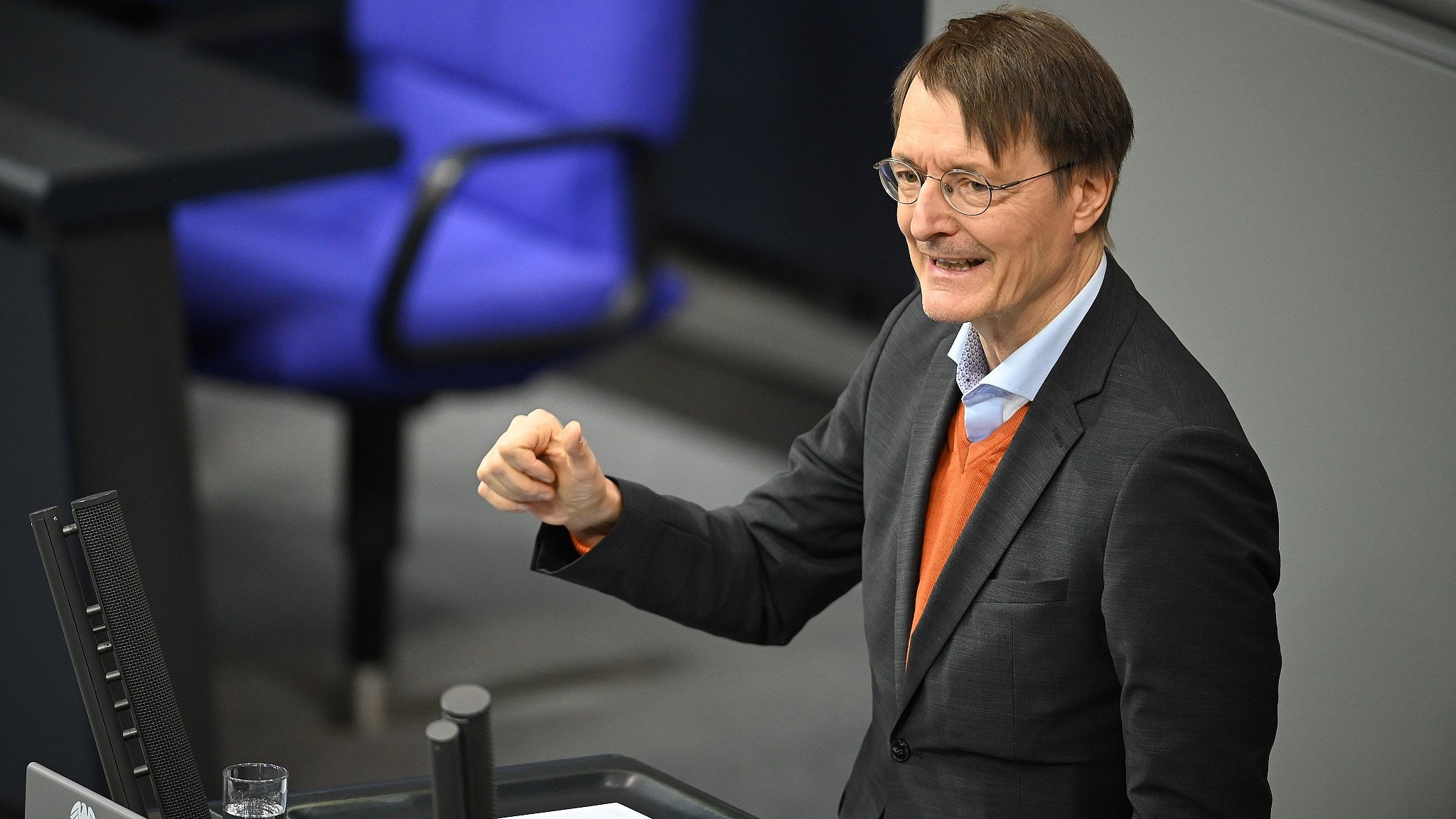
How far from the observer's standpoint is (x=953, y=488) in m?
1.26

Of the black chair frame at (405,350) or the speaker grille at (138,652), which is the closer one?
the speaker grille at (138,652)

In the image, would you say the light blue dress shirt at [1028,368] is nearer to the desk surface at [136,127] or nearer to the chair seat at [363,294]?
the desk surface at [136,127]

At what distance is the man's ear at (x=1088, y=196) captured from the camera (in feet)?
3.77

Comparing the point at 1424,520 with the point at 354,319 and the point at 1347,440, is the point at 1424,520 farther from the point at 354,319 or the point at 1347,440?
the point at 354,319

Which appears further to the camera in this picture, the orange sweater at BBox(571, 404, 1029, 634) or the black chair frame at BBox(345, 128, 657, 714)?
the black chair frame at BBox(345, 128, 657, 714)

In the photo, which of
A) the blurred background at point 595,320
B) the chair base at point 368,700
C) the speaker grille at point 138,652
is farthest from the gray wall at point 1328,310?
the chair base at point 368,700

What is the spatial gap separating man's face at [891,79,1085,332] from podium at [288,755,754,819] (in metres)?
0.37

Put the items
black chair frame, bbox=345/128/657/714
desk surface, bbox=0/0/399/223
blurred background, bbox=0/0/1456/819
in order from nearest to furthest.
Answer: blurred background, bbox=0/0/1456/819 → desk surface, bbox=0/0/399/223 → black chair frame, bbox=345/128/657/714

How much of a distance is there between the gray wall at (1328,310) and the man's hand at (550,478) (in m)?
0.39

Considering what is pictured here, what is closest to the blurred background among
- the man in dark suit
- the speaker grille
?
the man in dark suit

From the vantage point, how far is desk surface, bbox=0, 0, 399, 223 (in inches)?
90.3

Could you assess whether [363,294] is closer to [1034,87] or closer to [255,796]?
[255,796]

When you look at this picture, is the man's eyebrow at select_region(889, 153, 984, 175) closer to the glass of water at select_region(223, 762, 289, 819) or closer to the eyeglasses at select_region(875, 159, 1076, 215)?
the eyeglasses at select_region(875, 159, 1076, 215)

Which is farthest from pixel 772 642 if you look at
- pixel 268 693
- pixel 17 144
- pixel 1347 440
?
pixel 268 693
